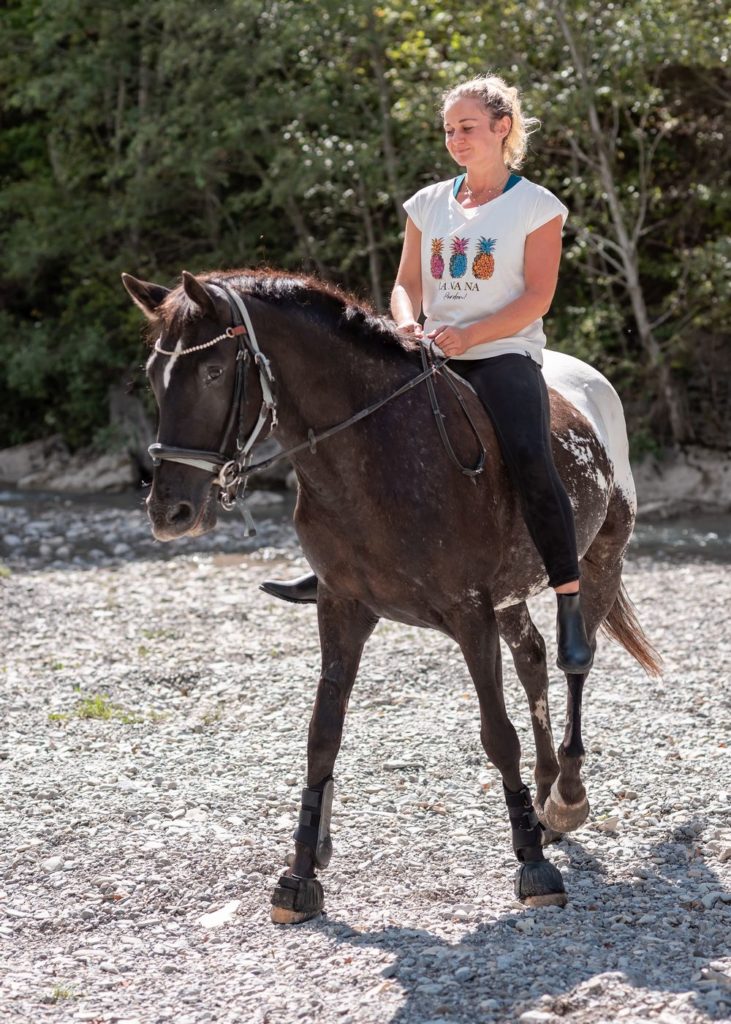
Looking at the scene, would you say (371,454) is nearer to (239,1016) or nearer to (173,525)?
(173,525)

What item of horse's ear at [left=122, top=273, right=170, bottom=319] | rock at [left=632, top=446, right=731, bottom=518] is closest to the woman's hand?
horse's ear at [left=122, top=273, right=170, bottom=319]

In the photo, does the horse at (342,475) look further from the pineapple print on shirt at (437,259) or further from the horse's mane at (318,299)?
the pineapple print on shirt at (437,259)

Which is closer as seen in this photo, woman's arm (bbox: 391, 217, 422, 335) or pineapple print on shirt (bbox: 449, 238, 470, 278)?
pineapple print on shirt (bbox: 449, 238, 470, 278)

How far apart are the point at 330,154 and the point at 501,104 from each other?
15.6m

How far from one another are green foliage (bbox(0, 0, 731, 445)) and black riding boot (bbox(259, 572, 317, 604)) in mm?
12225

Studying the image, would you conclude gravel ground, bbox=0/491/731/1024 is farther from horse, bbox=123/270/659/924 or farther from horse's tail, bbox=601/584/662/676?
horse's tail, bbox=601/584/662/676

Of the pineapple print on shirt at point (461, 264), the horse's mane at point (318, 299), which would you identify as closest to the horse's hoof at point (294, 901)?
the horse's mane at point (318, 299)

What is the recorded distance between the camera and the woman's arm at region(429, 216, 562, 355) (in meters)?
4.90

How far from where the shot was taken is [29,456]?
24844 mm

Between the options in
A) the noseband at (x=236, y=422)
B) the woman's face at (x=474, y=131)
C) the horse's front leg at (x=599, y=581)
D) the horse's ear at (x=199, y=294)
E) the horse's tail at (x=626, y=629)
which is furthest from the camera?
the horse's tail at (x=626, y=629)

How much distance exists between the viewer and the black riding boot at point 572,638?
511cm

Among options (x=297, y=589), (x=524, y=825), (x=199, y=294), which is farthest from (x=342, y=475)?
(x=524, y=825)

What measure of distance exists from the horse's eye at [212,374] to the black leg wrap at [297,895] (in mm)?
2069

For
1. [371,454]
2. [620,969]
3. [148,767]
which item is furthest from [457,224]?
[148,767]
